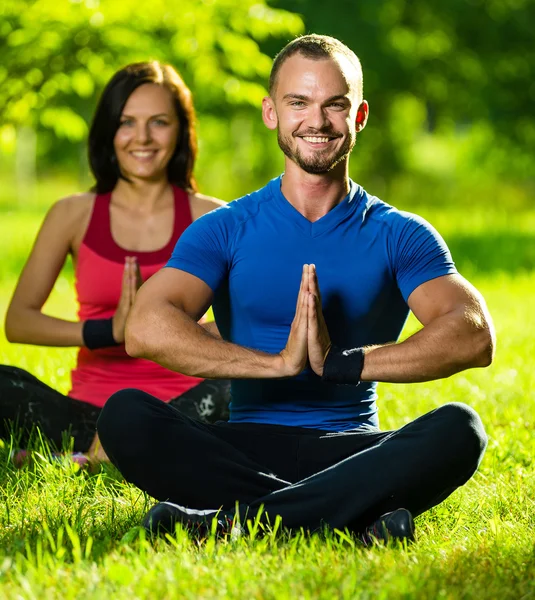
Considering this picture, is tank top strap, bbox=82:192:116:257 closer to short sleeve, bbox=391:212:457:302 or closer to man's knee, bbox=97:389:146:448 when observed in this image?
man's knee, bbox=97:389:146:448

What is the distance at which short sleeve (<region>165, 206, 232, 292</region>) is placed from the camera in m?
4.07

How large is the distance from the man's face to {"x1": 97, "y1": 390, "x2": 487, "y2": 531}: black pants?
1.00 metres

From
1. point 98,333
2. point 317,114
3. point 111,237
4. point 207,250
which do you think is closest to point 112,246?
point 111,237

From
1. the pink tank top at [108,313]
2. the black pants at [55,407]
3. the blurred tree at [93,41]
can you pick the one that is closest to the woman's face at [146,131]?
the pink tank top at [108,313]

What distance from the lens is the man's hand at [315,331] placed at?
370 cm

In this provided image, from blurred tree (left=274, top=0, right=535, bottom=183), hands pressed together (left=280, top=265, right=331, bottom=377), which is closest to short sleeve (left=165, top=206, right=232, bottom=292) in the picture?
hands pressed together (left=280, top=265, right=331, bottom=377)

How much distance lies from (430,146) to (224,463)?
44021 millimetres

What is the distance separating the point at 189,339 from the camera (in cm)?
389

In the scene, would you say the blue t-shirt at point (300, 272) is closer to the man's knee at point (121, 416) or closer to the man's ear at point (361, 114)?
the man's ear at point (361, 114)

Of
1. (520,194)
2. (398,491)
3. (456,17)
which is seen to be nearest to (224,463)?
(398,491)

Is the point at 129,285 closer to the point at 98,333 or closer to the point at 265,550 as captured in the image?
the point at 98,333

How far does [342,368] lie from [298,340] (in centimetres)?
18

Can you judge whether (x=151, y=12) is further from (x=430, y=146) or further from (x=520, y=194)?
(x=430, y=146)

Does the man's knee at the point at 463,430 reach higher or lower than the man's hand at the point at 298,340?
lower
